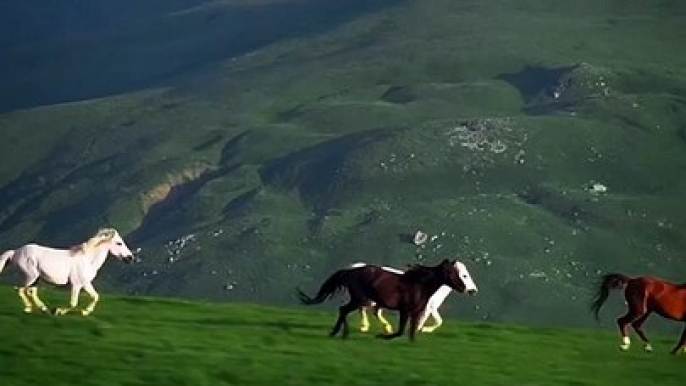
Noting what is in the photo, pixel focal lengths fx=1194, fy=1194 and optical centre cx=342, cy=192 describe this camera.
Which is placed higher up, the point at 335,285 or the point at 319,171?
the point at 335,285

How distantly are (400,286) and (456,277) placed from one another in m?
1.12

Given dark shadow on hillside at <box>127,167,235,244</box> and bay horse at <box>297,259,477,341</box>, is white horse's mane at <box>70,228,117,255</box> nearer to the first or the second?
bay horse at <box>297,259,477,341</box>

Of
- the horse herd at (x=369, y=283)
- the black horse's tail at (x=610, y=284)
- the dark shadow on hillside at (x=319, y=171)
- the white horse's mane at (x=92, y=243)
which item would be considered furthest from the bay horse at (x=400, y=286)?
the dark shadow on hillside at (x=319, y=171)

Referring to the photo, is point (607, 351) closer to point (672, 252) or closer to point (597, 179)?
point (672, 252)

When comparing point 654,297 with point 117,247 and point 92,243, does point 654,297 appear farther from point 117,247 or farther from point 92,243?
point 92,243

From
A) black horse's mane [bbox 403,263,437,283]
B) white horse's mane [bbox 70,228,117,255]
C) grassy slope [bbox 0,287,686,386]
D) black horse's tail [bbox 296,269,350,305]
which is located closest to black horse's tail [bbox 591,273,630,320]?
grassy slope [bbox 0,287,686,386]

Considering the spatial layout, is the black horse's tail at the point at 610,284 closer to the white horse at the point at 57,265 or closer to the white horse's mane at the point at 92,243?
the white horse's mane at the point at 92,243

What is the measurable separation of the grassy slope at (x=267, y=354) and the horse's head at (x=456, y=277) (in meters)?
1.21

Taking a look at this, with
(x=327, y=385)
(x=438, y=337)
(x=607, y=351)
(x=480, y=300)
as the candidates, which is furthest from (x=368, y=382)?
(x=480, y=300)

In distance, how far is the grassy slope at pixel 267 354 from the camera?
19.2 meters

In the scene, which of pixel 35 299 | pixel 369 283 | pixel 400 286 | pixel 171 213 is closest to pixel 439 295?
pixel 400 286

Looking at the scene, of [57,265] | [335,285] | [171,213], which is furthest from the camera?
[171,213]

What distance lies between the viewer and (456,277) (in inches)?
891

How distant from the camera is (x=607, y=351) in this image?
24594 mm
